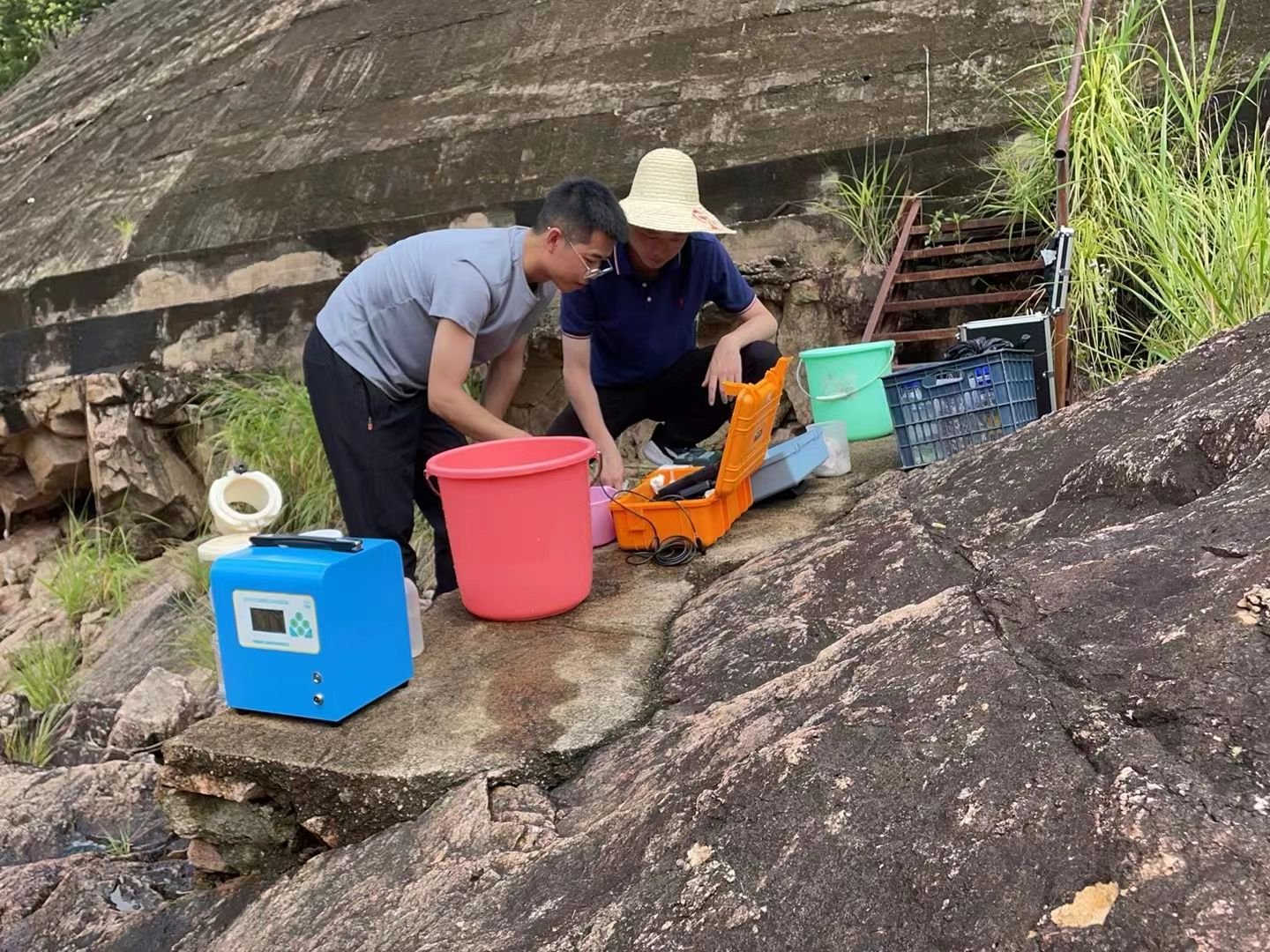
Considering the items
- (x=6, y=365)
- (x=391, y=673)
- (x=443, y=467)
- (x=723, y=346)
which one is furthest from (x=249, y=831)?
(x=6, y=365)

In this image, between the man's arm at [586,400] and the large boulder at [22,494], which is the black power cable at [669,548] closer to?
the man's arm at [586,400]

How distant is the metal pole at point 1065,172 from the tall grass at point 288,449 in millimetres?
3464

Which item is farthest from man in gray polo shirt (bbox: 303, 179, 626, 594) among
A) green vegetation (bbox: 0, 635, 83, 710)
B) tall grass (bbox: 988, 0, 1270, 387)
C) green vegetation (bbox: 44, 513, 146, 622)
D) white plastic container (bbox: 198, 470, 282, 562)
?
green vegetation (bbox: 44, 513, 146, 622)

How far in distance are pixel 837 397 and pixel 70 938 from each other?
127 inches

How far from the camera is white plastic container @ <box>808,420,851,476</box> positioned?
405 centimetres

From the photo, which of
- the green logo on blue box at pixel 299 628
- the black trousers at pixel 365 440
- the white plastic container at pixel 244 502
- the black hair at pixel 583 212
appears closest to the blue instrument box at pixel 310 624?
the green logo on blue box at pixel 299 628

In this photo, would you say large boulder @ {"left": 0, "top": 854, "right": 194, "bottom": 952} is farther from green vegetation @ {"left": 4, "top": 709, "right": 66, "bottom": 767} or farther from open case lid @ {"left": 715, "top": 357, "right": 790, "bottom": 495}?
open case lid @ {"left": 715, "top": 357, "right": 790, "bottom": 495}

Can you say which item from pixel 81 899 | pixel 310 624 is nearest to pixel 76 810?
pixel 81 899

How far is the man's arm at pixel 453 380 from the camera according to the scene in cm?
309

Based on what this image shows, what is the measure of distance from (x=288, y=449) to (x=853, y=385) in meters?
2.91

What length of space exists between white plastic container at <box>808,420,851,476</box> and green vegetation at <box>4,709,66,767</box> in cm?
333

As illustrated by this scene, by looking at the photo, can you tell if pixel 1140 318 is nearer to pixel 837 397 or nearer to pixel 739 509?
pixel 837 397

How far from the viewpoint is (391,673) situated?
2.55 metres

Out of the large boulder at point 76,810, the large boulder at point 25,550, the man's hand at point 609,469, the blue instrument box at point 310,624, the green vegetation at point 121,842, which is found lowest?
the large boulder at point 25,550
